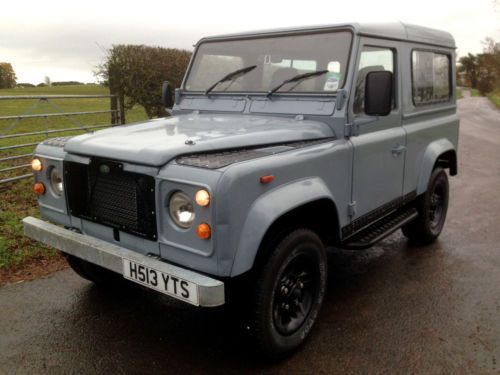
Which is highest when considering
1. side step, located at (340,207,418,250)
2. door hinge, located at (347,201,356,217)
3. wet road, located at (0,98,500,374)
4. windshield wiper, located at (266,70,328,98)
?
windshield wiper, located at (266,70,328,98)

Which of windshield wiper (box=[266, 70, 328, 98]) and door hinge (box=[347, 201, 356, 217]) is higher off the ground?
windshield wiper (box=[266, 70, 328, 98])

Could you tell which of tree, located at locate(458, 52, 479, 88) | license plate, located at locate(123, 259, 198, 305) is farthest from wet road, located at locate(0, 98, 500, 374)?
tree, located at locate(458, 52, 479, 88)

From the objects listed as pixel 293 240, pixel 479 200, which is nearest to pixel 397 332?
pixel 293 240

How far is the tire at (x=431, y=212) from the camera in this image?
4.79m

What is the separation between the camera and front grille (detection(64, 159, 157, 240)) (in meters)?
2.62

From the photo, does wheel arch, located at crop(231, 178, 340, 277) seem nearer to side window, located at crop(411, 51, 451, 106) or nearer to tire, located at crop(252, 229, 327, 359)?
tire, located at crop(252, 229, 327, 359)

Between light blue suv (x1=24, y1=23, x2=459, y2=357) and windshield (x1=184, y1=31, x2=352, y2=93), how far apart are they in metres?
0.01

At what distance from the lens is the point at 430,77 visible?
4.63 metres

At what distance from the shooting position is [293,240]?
2.80 m

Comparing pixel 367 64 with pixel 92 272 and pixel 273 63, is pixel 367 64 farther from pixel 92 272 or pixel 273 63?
pixel 92 272

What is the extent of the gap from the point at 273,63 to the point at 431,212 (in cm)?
254

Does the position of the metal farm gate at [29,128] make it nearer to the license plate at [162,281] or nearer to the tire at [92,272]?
the tire at [92,272]

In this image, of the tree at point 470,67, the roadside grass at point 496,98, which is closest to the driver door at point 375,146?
the roadside grass at point 496,98

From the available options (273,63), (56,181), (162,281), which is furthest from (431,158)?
(56,181)
